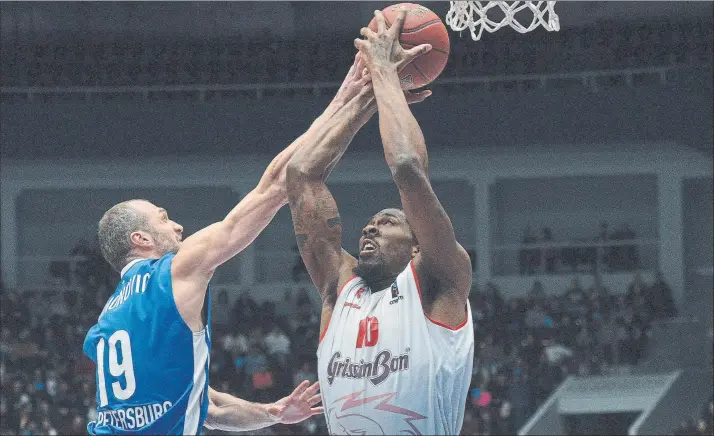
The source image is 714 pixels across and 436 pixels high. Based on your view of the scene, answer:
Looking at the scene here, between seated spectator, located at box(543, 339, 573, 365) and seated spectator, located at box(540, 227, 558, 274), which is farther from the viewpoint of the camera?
seated spectator, located at box(540, 227, 558, 274)

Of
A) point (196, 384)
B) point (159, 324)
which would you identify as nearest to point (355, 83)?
point (159, 324)

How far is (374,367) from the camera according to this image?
15.1 ft

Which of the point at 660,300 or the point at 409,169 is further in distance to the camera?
the point at 660,300

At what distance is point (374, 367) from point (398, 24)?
1553mm

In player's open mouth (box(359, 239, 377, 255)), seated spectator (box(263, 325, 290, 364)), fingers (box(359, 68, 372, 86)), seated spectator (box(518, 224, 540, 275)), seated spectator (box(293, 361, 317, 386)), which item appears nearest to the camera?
player's open mouth (box(359, 239, 377, 255))

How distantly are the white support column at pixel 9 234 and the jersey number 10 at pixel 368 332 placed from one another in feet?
65.1

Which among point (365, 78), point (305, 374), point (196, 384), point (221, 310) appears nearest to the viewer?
point (196, 384)

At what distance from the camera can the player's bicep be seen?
489cm

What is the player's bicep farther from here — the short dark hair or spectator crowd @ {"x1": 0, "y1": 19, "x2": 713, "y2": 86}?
spectator crowd @ {"x1": 0, "y1": 19, "x2": 713, "y2": 86}

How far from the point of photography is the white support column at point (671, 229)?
75.9 feet

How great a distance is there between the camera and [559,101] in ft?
69.9

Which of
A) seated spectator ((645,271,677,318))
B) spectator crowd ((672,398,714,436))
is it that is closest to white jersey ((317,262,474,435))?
spectator crowd ((672,398,714,436))

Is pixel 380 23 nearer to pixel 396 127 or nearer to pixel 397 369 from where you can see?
pixel 396 127

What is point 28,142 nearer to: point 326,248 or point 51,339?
point 51,339
